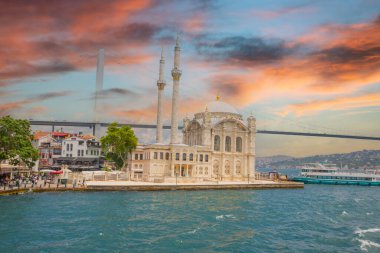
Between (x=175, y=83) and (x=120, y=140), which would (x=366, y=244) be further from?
(x=175, y=83)

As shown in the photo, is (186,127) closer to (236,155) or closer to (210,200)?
(236,155)

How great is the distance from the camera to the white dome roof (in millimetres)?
76700

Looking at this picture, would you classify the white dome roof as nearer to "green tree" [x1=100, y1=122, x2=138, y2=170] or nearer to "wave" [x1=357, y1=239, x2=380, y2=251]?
"green tree" [x1=100, y1=122, x2=138, y2=170]

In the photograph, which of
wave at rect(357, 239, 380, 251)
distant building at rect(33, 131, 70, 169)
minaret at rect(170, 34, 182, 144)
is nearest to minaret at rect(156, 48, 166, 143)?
minaret at rect(170, 34, 182, 144)

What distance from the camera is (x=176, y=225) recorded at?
1097 inches

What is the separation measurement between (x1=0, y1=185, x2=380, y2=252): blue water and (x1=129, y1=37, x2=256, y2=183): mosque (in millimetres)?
19467

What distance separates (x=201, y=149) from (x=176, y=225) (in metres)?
38.1

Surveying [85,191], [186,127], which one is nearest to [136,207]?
[85,191]

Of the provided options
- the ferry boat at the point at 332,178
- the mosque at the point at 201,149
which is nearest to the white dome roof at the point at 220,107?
the mosque at the point at 201,149

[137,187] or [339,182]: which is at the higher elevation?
[339,182]

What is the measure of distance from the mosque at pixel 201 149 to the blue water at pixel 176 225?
63.9 ft

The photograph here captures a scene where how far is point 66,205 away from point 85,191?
12348 mm


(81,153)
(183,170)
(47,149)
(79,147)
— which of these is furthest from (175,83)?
(47,149)

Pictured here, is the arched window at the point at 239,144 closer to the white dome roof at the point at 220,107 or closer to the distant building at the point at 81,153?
the white dome roof at the point at 220,107
